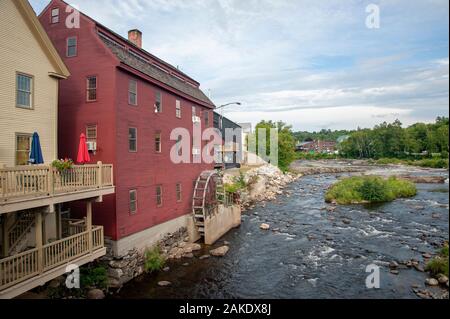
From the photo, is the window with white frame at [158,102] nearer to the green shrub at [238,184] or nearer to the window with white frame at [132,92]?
the window with white frame at [132,92]

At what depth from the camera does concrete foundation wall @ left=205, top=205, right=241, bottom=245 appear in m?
23.1

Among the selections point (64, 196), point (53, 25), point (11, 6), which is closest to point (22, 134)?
point (64, 196)

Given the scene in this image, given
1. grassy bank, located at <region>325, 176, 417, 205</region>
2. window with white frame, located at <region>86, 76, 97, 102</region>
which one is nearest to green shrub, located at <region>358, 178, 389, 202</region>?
grassy bank, located at <region>325, 176, 417, 205</region>

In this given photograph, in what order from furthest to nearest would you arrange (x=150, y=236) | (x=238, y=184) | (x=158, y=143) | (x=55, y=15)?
1. (x=238, y=184)
2. (x=158, y=143)
3. (x=150, y=236)
4. (x=55, y=15)

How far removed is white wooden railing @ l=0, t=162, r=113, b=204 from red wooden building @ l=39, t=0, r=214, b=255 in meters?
2.20

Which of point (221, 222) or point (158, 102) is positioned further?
point (221, 222)

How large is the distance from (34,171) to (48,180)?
1.77 feet

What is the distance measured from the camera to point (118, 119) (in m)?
16.2

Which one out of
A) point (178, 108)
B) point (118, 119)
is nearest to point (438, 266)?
point (178, 108)

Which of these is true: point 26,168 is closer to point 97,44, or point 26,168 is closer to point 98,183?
point 98,183

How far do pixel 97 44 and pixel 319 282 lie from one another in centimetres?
1684

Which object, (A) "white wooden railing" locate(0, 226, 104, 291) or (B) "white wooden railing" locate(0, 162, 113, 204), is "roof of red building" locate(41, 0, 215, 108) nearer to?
(B) "white wooden railing" locate(0, 162, 113, 204)

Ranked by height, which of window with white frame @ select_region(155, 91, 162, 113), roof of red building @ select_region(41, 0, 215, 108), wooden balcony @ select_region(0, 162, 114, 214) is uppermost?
roof of red building @ select_region(41, 0, 215, 108)

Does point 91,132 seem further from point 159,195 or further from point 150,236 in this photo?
point 150,236
